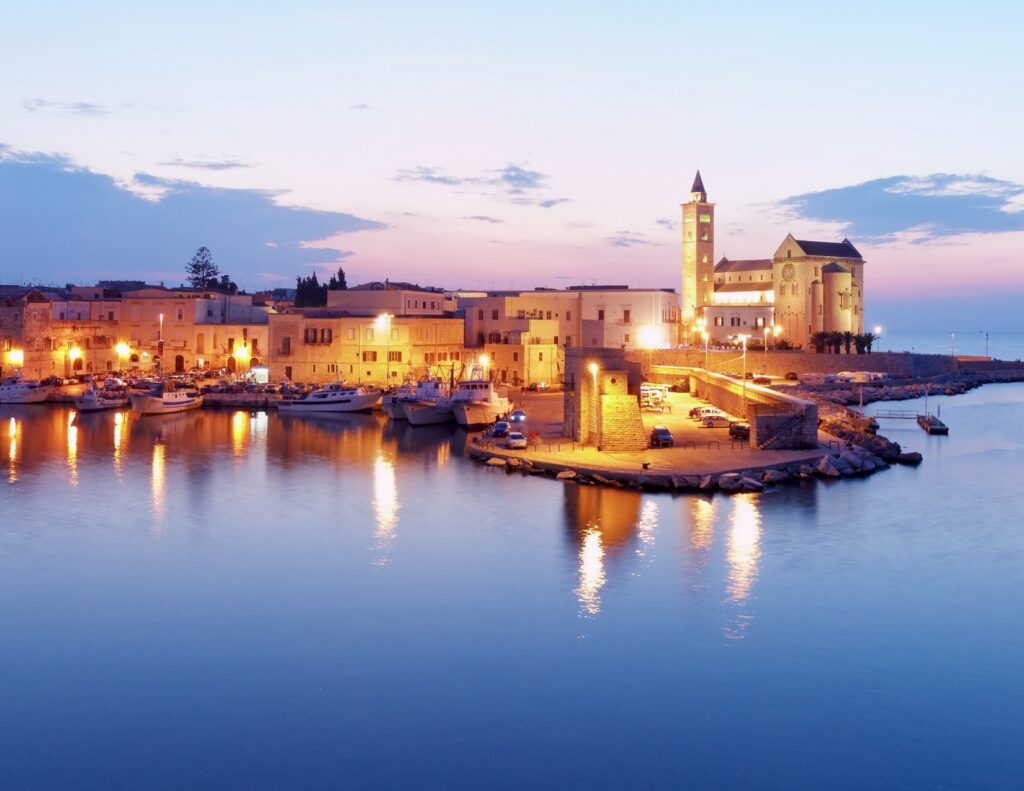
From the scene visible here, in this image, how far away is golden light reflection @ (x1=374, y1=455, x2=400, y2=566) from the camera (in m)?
21.8

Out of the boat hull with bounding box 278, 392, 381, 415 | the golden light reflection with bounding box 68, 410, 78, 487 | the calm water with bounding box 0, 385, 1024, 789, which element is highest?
the boat hull with bounding box 278, 392, 381, 415

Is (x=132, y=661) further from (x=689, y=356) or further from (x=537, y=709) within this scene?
(x=689, y=356)

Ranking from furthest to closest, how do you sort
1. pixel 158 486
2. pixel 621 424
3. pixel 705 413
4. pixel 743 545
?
pixel 705 413 < pixel 621 424 < pixel 158 486 < pixel 743 545

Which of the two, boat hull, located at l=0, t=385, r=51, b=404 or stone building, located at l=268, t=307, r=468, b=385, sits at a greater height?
stone building, located at l=268, t=307, r=468, b=385

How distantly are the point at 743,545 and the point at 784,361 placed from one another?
42.7m

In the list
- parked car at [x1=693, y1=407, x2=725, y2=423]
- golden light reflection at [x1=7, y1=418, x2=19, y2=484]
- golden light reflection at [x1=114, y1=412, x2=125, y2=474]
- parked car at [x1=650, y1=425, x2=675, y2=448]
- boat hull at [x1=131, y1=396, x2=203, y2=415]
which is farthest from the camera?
boat hull at [x1=131, y1=396, x2=203, y2=415]

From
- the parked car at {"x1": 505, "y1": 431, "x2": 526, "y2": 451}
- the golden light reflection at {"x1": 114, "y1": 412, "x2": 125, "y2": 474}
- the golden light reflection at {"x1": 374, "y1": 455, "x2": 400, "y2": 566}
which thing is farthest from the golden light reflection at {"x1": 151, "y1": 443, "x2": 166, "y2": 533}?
the parked car at {"x1": 505, "y1": 431, "x2": 526, "y2": 451}

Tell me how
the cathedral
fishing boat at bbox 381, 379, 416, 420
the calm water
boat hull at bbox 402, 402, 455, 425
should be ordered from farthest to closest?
the cathedral → fishing boat at bbox 381, 379, 416, 420 → boat hull at bbox 402, 402, 455, 425 → the calm water

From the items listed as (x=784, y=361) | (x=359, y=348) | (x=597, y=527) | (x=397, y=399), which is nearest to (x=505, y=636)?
(x=597, y=527)

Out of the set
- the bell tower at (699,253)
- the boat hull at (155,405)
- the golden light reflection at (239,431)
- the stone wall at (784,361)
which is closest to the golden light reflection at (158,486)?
the golden light reflection at (239,431)

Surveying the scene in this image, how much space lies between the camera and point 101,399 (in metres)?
48.1

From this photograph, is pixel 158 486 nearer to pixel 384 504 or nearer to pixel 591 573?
pixel 384 504

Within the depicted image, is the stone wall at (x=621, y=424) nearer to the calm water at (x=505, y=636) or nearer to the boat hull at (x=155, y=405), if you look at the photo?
the calm water at (x=505, y=636)

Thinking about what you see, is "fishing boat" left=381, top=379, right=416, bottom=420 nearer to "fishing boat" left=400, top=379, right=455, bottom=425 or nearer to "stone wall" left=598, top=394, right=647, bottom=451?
"fishing boat" left=400, top=379, right=455, bottom=425
